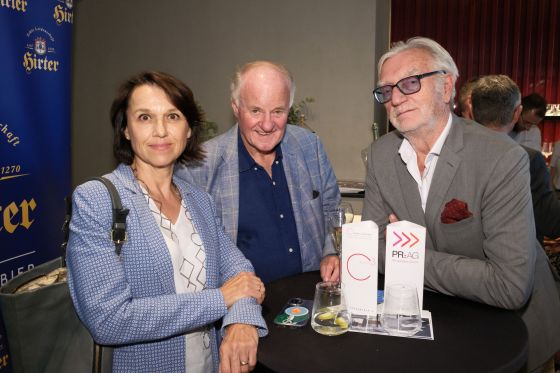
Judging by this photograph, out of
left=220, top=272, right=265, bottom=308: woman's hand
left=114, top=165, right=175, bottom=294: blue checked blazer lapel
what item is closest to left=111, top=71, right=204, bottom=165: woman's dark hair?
left=114, top=165, right=175, bottom=294: blue checked blazer lapel

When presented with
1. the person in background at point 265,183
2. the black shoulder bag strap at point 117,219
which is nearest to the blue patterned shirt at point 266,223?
the person in background at point 265,183

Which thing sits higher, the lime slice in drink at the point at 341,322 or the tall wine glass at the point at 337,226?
the tall wine glass at the point at 337,226

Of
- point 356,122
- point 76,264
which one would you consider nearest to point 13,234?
point 76,264

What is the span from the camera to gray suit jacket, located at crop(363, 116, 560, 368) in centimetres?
154

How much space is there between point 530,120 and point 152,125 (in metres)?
5.16

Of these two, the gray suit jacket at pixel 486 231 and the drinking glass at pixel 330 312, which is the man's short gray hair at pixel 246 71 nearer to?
the gray suit jacket at pixel 486 231

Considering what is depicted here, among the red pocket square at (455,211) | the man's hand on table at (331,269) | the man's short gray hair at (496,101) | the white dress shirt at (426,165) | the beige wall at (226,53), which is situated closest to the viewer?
the red pocket square at (455,211)

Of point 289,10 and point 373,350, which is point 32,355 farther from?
point 289,10

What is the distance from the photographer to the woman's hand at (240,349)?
137 centimetres

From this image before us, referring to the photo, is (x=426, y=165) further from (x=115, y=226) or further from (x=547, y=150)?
(x=547, y=150)

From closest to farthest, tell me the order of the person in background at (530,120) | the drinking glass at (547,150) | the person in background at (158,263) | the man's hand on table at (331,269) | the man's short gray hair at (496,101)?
the person in background at (158,263) → the man's hand on table at (331,269) → the man's short gray hair at (496,101) → the person in background at (530,120) → the drinking glass at (547,150)

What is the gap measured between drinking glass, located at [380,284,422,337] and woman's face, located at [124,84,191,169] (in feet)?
3.01

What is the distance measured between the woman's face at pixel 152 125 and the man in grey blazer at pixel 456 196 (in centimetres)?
87

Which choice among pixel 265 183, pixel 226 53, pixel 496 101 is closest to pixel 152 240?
pixel 265 183
